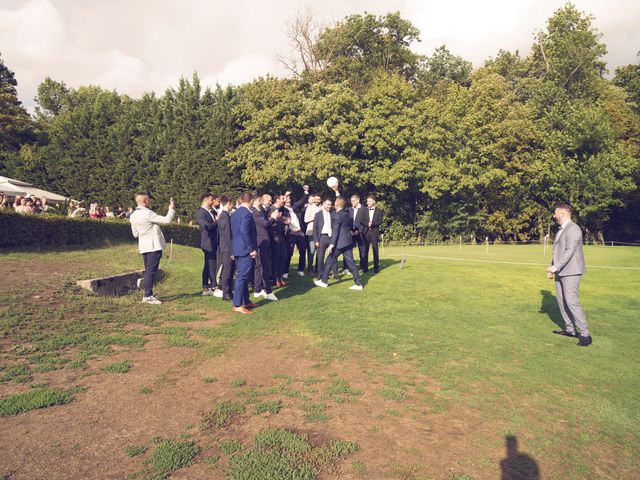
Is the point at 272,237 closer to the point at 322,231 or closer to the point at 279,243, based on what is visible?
the point at 279,243

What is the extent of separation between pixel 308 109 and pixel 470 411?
28.6m

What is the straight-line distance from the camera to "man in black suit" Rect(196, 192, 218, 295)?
1067cm

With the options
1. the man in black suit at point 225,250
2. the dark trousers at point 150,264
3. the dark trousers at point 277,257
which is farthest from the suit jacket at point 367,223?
the dark trousers at point 150,264

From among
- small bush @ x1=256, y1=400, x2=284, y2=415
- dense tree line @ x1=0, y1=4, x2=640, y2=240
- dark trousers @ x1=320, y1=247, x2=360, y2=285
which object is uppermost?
dense tree line @ x1=0, y1=4, x2=640, y2=240

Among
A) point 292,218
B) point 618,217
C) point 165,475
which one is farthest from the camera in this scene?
point 618,217

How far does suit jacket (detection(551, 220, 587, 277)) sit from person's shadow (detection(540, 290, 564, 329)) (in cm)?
143

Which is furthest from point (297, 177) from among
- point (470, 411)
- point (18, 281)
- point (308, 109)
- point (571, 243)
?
point (470, 411)

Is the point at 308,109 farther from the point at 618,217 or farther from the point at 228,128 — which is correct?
the point at 618,217

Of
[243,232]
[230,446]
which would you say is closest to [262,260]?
[243,232]

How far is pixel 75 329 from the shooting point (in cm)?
755

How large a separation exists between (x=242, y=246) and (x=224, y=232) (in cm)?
126

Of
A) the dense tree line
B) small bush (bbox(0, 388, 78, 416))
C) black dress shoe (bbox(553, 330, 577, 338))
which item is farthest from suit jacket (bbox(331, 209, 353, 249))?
the dense tree line

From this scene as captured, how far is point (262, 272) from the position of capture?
10.8m

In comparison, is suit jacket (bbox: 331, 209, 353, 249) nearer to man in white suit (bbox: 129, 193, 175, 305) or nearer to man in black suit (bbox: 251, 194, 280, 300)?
man in black suit (bbox: 251, 194, 280, 300)
